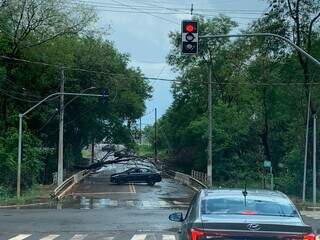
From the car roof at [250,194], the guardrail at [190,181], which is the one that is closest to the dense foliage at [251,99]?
the guardrail at [190,181]

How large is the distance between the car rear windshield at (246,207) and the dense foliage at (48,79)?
132 ft

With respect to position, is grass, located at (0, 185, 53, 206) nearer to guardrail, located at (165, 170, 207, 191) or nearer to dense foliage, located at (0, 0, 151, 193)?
dense foliage, located at (0, 0, 151, 193)

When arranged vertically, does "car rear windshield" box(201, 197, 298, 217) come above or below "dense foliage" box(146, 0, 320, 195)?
below

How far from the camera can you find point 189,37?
2169 cm

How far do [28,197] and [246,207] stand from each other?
36.4m

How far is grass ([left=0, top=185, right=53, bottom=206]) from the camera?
134 feet

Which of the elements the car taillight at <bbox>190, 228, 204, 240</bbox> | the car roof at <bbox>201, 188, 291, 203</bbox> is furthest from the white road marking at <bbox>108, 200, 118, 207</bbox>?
the car taillight at <bbox>190, 228, 204, 240</bbox>

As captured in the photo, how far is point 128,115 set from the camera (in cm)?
7925

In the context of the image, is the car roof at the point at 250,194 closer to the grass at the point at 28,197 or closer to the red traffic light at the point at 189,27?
the red traffic light at the point at 189,27

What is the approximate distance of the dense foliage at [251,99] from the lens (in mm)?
50513

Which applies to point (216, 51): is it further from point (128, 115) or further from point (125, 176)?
point (125, 176)

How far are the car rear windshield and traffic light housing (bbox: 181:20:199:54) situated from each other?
12.7 metres

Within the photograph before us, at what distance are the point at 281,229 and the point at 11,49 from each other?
5083 centimetres

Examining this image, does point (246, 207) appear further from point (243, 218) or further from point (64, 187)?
point (64, 187)
